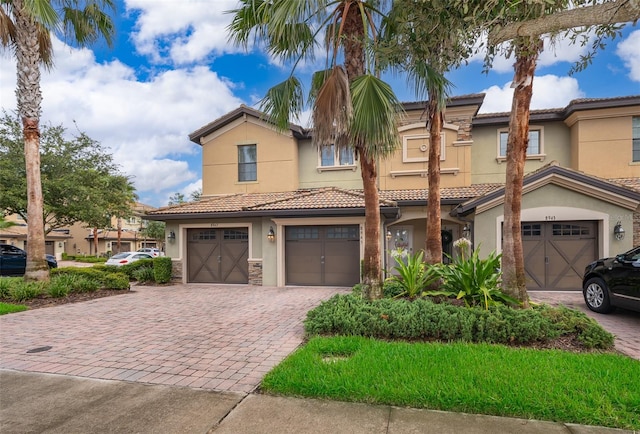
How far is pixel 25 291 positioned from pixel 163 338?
21.9 ft

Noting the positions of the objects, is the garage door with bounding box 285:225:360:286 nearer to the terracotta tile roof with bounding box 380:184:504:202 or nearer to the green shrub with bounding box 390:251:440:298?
the terracotta tile roof with bounding box 380:184:504:202

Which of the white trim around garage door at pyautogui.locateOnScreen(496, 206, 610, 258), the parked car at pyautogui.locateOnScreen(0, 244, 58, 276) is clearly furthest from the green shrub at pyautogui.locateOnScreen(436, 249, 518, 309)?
the parked car at pyautogui.locateOnScreen(0, 244, 58, 276)

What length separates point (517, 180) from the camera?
6.65 metres

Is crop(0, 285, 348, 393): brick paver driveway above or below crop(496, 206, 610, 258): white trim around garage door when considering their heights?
below

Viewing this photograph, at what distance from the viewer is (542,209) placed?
37.7 feet

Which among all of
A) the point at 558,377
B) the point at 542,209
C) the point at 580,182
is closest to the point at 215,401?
the point at 558,377

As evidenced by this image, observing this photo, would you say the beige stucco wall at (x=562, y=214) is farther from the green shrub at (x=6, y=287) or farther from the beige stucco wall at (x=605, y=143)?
the green shrub at (x=6, y=287)

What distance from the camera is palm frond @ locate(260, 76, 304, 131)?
24.6 ft

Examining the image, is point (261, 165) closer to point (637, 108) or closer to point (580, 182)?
point (580, 182)

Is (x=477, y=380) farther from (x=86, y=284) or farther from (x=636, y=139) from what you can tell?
(x=636, y=139)

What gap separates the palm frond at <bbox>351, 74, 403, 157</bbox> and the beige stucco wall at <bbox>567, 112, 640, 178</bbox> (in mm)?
11815

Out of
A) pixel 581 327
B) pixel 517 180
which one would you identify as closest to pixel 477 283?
pixel 581 327

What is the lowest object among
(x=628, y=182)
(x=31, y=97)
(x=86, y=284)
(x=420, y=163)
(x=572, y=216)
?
(x=86, y=284)

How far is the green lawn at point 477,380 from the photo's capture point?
3.41 meters
